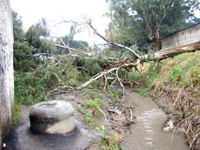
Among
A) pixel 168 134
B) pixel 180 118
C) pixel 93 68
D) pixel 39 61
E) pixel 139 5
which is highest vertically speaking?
pixel 139 5

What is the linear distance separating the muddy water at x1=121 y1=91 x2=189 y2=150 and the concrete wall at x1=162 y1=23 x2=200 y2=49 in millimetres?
8425

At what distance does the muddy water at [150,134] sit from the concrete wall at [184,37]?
8425 millimetres

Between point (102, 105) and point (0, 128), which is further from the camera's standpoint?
point (102, 105)

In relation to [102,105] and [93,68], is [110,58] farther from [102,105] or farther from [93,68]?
[102,105]

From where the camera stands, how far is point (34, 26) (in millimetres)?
8586

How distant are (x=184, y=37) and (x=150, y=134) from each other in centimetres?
1189

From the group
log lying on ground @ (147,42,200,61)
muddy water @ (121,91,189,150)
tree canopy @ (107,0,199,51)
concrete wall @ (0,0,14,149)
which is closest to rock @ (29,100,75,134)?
concrete wall @ (0,0,14,149)

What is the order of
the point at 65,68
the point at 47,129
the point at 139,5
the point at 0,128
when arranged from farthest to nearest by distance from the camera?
1. the point at 139,5
2. the point at 65,68
3. the point at 47,129
4. the point at 0,128

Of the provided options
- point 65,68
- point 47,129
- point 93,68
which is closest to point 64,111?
point 47,129

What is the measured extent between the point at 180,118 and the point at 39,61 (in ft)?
22.8

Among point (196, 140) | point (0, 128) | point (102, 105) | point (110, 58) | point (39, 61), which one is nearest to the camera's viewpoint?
point (0, 128)

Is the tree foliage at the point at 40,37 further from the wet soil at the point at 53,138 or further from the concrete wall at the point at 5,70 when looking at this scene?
the concrete wall at the point at 5,70

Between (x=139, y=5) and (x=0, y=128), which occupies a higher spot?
(x=139, y=5)

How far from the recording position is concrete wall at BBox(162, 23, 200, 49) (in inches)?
481
